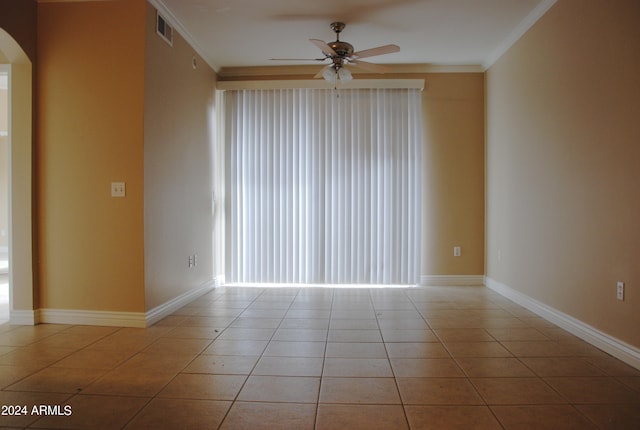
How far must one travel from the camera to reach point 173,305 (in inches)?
142

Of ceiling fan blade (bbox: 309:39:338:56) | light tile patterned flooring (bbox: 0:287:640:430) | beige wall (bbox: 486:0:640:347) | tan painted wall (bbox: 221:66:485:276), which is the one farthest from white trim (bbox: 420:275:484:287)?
ceiling fan blade (bbox: 309:39:338:56)

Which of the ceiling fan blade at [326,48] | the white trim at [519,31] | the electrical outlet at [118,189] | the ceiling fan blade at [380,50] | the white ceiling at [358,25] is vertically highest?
the white ceiling at [358,25]

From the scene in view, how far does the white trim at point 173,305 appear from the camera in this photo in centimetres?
322

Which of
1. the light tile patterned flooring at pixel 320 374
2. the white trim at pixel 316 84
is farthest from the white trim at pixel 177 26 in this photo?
the light tile patterned flooring at pixel 320 374

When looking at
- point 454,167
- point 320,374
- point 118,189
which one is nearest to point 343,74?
point 454,167

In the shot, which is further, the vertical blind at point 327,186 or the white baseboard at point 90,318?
the vertical blind at point 327,186

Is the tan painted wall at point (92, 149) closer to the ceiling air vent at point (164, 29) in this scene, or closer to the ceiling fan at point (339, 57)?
the ceiling air vent at point (164, 29)

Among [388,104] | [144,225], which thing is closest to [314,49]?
[388,104]

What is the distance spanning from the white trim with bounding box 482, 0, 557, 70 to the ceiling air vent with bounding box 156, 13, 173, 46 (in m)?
3.25

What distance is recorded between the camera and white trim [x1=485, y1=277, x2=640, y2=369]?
2.38 metres

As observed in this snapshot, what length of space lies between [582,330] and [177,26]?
428cm

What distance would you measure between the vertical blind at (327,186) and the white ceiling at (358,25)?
1.94 feet

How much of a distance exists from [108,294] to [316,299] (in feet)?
6.47

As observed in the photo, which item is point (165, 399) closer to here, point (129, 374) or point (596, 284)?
point (129, 374)
